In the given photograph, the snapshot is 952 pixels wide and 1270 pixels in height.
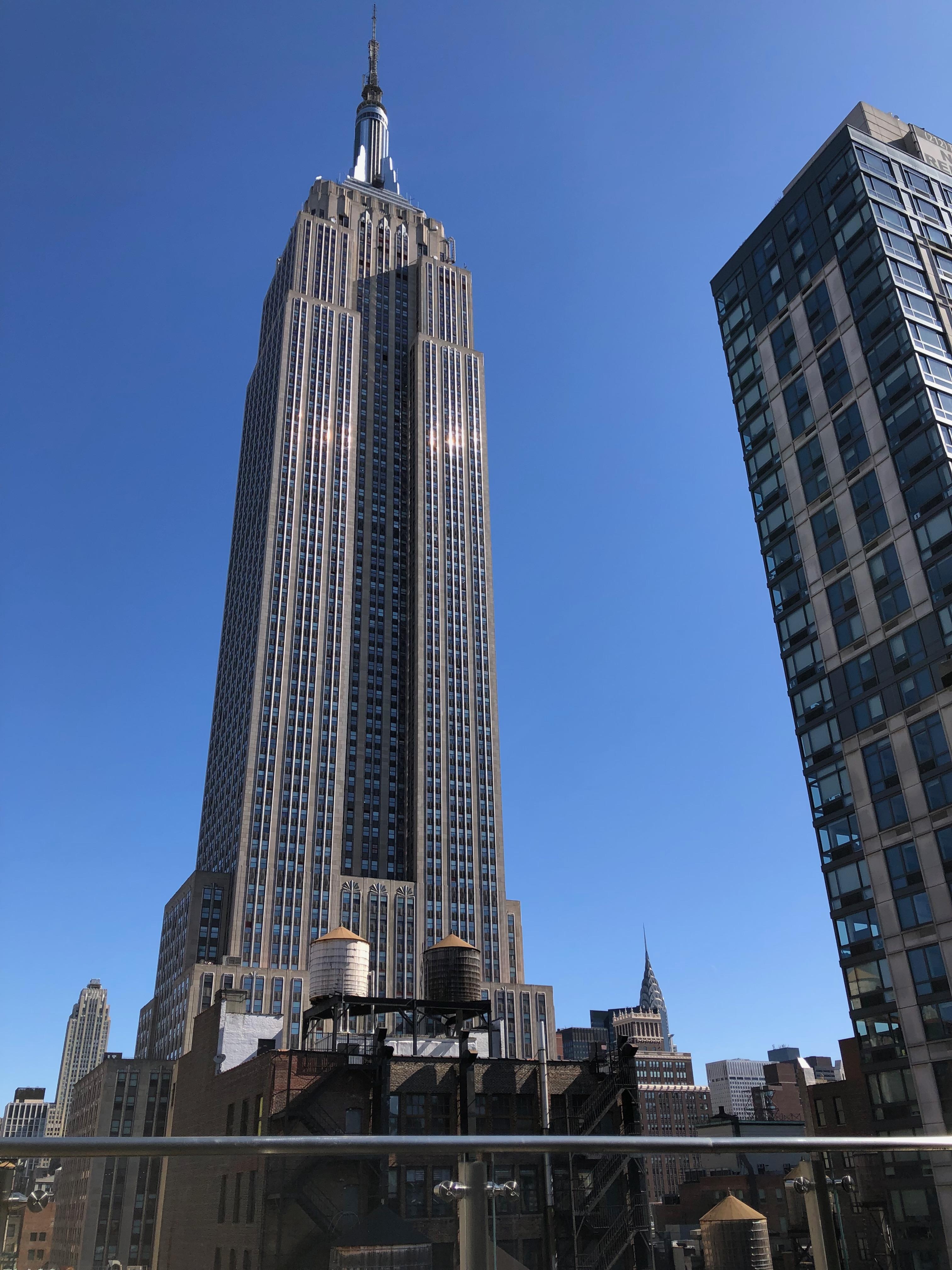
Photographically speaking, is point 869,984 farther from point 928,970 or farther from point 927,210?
point 927,210

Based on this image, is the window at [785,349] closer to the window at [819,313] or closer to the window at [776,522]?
the window at [819,313]

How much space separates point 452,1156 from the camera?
6.25 m

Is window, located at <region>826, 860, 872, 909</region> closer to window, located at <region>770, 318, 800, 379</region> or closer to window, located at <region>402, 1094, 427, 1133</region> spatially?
window, located at <region>402, 1094, 427, 1133</region>

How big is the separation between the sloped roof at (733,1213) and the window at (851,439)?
52.0 metres

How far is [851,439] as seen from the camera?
182 feet

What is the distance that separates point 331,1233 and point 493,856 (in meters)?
146

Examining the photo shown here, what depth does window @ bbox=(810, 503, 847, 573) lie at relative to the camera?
55.6 metres

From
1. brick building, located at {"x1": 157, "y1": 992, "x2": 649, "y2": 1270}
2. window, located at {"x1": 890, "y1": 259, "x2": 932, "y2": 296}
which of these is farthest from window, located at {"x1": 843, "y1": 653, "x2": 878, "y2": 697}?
brick building, located at {"x1": 157, "y1": 992, "x2": 649, "y2": 1270}

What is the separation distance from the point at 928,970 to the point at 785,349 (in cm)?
3750

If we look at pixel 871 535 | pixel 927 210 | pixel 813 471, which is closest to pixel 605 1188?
pixel 871 535

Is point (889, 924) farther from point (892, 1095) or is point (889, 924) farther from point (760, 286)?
point (760, 286)

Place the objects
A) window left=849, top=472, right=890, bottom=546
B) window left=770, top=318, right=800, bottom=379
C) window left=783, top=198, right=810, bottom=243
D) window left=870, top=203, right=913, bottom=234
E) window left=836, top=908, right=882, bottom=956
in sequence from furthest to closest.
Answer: window left=783, top=198, right=810, bottom=243, window left=770, top=318, right=800, bottom=379, window left=870, top=203, right=913, bottom=234, window left=849, top=472, right=890, bottom=546, window left=836, top=908, right=882, bottom=956

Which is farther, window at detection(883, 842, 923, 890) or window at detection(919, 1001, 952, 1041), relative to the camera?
window at detection(883, 842, 923, 890)

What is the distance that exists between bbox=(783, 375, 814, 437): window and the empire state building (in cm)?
9718
